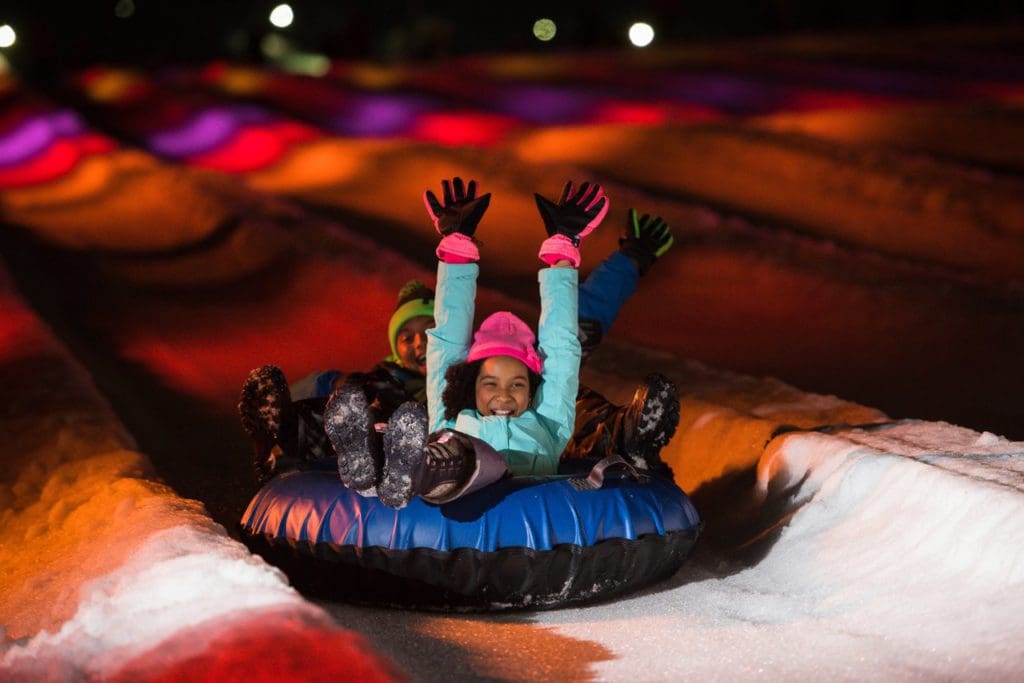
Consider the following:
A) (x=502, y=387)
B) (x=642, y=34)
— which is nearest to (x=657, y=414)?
(x=502, y=387)

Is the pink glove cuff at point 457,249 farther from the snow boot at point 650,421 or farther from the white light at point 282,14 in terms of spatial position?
the white light at point 282,14

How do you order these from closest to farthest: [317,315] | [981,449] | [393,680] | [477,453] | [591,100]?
[393,680] → [477,453] → [981,449] → [317,315] → [591,100]

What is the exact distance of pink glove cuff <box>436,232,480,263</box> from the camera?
421 cm

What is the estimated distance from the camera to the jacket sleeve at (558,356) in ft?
13.7

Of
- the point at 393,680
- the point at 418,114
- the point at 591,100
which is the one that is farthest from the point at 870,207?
the point at 393,680

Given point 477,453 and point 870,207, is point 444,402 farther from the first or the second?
point 870,207

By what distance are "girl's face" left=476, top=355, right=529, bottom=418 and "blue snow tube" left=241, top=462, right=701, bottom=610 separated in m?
0.34

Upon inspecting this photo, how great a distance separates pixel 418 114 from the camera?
17.2 meters

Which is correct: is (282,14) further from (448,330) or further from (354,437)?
(354,437)

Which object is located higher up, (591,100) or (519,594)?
(591,100)

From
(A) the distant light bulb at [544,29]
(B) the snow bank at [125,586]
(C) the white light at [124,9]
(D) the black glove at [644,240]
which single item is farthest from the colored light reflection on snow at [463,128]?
(B) the snow bank at [125,586]

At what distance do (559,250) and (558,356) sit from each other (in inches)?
14.6

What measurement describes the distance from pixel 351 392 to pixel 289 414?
3.39ft

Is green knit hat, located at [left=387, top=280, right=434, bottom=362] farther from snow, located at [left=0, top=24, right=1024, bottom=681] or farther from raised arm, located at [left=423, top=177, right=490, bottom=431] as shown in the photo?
snow, located at [left=0, top=24, right=1024, bottom=681]
